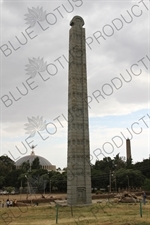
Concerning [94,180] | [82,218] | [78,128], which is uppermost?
[78,128]

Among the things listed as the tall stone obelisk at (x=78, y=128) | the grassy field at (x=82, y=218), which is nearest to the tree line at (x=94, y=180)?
the tall stone obelisk at (x=78, y=128)

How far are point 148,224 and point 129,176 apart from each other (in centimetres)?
4234

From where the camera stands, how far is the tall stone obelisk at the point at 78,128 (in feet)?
88.2

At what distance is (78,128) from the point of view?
91.2 feet

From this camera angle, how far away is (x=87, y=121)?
28.4m

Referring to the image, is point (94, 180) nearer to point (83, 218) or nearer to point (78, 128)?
point (78, 128)

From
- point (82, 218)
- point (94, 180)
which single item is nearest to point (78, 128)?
point (82, 218)

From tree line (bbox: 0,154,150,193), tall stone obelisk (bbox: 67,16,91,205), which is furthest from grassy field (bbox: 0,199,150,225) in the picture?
tree line (bbox: 0,154,150,193)

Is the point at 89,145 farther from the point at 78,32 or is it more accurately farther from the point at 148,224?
the point at 148,224

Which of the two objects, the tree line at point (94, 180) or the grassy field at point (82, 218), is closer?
the grassy field at point (82, 218)

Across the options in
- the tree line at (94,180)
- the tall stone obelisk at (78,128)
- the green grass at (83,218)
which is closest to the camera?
the green grass at (83,218)

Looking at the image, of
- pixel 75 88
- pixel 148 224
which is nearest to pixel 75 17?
pixel 75 88

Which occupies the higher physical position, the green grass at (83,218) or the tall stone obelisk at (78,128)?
the tall stone obelisk at (78,128)

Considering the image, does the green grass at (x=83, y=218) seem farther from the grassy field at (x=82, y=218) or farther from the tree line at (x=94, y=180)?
the tree line at (x=94, y=180)
